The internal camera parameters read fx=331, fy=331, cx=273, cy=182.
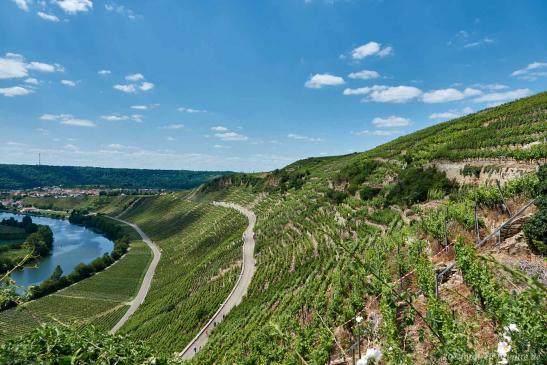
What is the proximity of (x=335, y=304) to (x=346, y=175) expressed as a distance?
43.4 meters

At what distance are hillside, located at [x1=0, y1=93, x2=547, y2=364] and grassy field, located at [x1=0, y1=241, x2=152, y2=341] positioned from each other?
9352mm

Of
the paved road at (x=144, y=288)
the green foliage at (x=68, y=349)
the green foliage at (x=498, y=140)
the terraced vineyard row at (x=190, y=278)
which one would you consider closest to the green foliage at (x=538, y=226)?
the green foliage at (x=68, y=349)

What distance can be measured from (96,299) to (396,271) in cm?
8840

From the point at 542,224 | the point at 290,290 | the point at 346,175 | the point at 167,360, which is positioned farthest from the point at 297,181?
the point at 167,360

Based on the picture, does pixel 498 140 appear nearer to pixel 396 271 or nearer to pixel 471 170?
pixel 471 170

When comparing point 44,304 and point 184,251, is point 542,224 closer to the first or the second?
point 184,251

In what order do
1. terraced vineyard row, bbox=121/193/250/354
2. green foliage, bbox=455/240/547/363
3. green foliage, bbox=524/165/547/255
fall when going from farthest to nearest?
terraced vineyard row, bbox=121/193/250/354 < green foliage, bbox=524/165/547/255 < green foliage, bbox=455/240/547/363

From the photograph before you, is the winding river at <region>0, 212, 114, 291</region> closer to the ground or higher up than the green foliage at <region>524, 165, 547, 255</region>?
closer to the ground

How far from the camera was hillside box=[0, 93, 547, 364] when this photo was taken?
571 cm

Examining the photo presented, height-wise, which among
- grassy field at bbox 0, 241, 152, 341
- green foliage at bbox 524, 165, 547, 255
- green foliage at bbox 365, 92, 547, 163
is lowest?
grassy field at bbox 0, 241, 152, 341

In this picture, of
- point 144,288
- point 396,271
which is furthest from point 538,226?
point 144,288

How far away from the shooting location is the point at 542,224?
14.3 m

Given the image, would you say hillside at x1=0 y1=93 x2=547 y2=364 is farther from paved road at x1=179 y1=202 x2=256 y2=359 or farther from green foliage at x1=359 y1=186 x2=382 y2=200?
paved road at x1=179 y1=202 x2=256 y2=359

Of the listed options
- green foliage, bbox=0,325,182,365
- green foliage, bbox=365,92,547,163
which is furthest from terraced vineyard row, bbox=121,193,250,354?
green foliage, bbox=365,92,547,163
